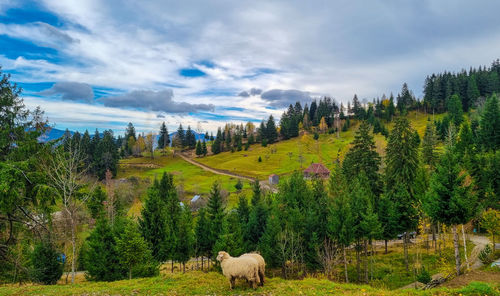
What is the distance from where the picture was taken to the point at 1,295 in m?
13.7

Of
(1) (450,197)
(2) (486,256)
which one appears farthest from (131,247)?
(2) (486,256)

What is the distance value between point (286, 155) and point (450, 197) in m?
95.1

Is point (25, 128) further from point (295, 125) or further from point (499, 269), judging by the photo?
point (295, 125)

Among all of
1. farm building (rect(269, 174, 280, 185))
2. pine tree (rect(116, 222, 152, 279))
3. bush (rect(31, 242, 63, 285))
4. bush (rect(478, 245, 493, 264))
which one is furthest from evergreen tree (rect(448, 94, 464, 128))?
bush (rect(31, 242, 63, 285))

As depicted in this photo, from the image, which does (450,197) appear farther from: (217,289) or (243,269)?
(217,289)

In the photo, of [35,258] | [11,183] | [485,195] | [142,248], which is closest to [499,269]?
[142,248]

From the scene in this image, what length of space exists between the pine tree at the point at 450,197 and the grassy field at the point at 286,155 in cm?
7197

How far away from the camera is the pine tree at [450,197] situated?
20.0 meters

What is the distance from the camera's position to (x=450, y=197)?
20.4 metres

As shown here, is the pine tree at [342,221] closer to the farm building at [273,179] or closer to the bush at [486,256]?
the bush at [486,256]

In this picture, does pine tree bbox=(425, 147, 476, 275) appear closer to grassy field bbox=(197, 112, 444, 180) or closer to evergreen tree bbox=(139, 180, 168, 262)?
evergreen tree bbox=(139, 180, 168, 262)

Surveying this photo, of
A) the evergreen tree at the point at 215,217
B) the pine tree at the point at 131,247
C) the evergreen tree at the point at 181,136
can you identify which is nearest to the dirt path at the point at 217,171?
the evergreen tree at the point at 181,136

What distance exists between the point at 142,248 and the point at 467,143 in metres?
70.0

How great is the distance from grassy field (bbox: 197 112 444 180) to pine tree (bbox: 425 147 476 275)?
71971 millimetres
